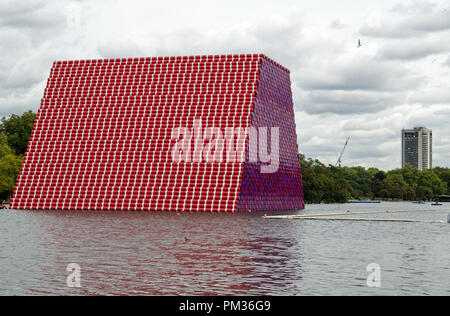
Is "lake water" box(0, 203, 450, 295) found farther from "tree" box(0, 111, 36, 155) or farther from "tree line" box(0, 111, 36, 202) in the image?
"tree" box(0, 111, 36, 155)

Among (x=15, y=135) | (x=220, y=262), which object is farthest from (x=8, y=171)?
(x=220, y=262)

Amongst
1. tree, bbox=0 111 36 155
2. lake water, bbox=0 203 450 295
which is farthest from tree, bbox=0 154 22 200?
Answer: lake water, bbox=0 203 450 295

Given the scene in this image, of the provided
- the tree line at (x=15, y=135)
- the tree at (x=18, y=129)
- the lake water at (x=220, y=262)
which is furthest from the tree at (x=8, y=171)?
the lake water at (x=220, y=262)

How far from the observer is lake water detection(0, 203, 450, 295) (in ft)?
89.2

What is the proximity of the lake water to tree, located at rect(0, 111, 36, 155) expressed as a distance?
5560 inches

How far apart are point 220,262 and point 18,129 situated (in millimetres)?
170747

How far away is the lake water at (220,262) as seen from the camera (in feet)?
89.2

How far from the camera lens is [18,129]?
7677 inches

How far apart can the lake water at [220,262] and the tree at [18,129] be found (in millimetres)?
141228

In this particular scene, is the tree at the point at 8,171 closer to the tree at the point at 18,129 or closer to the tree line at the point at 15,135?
the tree line at the point at 15,135

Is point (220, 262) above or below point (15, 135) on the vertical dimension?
below

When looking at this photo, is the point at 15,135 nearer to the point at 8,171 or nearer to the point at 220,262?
the point at 8,171

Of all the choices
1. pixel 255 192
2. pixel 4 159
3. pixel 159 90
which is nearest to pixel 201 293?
pixel 255 192
